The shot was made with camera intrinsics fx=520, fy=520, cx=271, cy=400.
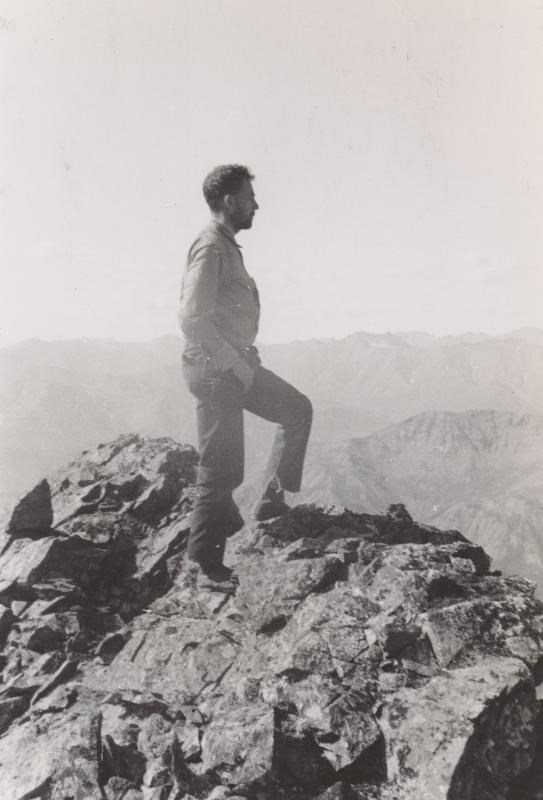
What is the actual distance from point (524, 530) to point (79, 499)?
196679 mm

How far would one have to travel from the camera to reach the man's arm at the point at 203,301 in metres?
6.45

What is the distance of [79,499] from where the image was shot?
10.1 m

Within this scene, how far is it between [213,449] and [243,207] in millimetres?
3308

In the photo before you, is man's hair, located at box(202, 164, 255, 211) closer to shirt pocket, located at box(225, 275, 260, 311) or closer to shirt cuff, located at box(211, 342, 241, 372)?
shirt pocket, located at box(225, 275, 260, 311)

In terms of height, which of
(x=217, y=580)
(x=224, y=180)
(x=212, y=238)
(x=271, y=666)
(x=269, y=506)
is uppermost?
(x=224, y=180)

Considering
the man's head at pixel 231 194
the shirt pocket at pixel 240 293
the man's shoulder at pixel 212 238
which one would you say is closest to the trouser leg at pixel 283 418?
the shirt pocket at pixel 240 293

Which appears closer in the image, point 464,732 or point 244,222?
point 464,732

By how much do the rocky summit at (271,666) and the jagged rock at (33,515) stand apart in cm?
2

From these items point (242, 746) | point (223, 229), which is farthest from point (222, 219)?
point (242, 746)

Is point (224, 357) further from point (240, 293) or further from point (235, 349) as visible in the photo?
point (240, 293)

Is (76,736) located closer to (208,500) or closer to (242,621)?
(242,621)

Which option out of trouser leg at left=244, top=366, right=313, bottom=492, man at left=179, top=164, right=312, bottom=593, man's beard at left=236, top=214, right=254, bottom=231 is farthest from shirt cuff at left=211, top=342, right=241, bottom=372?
man's beard at left=236, top=214, right=254, bottom=231

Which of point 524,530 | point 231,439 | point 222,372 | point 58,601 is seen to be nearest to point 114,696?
point 58,601

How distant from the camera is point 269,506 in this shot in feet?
28.1
